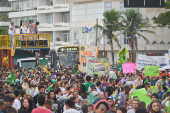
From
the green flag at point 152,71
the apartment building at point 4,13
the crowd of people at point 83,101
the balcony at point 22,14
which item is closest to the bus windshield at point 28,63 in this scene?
the balcony at point 22,14

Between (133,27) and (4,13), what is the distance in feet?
99.4

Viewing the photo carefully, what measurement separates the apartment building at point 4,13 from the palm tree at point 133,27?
26155mm

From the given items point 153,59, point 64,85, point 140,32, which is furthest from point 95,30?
point 64,85

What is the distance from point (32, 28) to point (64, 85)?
40909 mm

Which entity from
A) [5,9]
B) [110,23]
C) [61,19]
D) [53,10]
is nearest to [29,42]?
[110,23]

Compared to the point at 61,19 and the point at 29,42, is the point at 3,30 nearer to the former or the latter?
the point at 61,19

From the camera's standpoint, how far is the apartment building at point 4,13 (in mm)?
84750

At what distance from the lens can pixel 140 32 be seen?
6297cm

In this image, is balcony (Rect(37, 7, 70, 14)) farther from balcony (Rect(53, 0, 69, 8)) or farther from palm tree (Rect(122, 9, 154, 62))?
palm tree (Rect(122, 9, 154, 62))

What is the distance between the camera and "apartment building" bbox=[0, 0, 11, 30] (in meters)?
84.8

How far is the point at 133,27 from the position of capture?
60.0 m

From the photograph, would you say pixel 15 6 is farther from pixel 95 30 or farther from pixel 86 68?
pixel 86 68

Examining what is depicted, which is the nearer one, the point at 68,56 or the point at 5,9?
the point at 68,56

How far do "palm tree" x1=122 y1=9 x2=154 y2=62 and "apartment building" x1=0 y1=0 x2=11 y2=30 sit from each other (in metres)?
26.2
